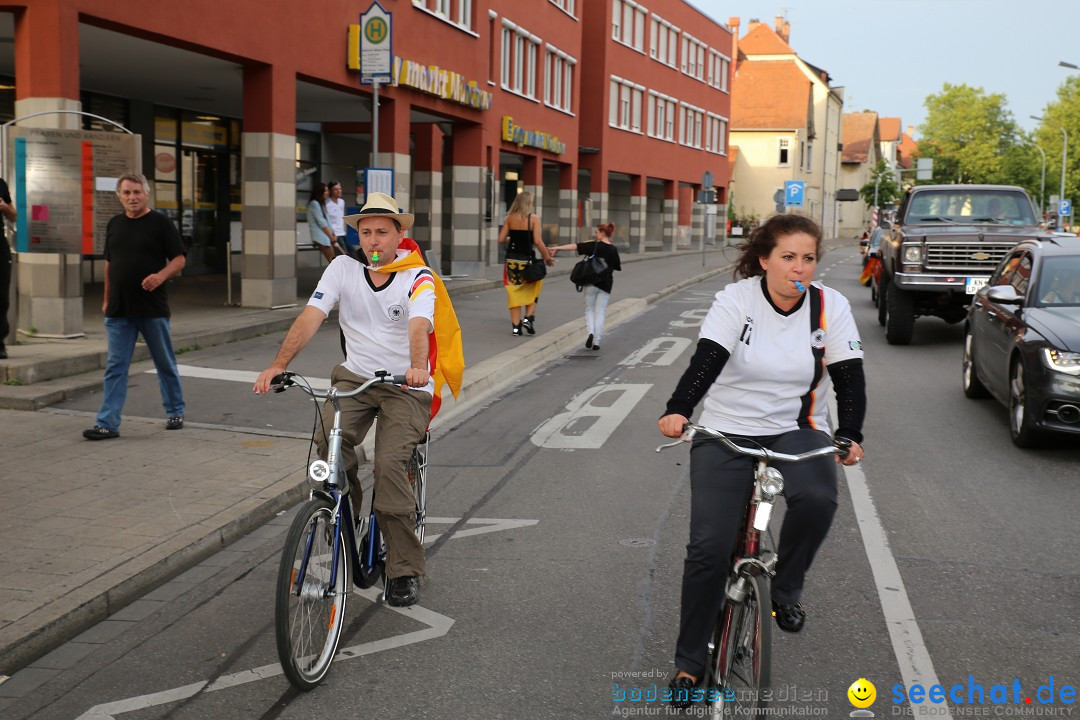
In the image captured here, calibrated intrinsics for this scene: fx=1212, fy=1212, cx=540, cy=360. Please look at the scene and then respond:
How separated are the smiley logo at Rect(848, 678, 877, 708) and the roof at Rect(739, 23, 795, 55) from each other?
91.3 meters

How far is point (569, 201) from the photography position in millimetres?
41938

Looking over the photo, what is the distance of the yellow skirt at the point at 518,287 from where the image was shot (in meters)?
15.8

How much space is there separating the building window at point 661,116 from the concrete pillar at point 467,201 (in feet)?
80.9

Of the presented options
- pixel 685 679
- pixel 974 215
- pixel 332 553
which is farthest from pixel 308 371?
pixel 974 215

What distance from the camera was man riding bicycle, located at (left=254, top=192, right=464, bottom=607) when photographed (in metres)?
5.22

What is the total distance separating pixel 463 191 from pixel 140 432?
20.4 meters

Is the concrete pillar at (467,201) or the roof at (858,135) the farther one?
the roof at (858,135)

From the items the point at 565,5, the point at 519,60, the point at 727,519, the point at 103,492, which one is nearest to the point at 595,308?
the point at 103,492

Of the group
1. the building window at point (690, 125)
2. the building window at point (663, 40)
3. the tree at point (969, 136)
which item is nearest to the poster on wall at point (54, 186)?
the building window at point (663, 40)

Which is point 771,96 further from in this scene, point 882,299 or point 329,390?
point 329,390

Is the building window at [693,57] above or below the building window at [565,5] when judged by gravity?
above

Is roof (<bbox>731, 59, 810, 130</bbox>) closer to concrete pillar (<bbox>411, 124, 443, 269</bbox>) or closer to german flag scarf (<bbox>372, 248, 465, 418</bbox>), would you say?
concrete pillar (<bbox>411, 124, 443, 269</bbox>)

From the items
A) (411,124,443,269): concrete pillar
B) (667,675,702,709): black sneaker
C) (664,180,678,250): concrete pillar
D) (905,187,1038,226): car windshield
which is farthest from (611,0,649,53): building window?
(667,675,702,709): black sneaker

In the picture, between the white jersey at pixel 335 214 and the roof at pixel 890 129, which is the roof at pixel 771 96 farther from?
the white jersey at pixel 335 214
